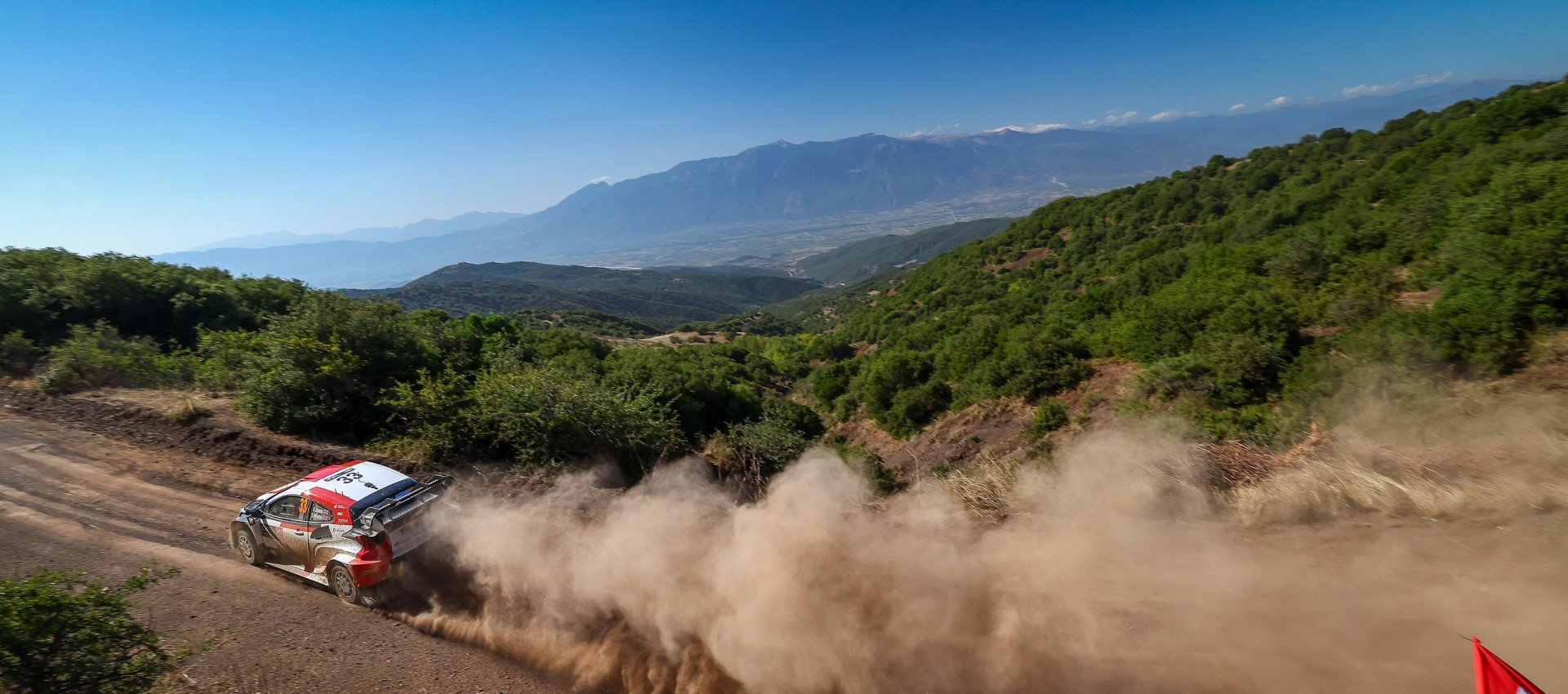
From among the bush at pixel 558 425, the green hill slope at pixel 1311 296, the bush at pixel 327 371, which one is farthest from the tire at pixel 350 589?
the green hill slope at pixel 1311 296

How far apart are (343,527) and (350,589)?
885 mm

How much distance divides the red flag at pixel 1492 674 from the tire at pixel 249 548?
45.9 feet

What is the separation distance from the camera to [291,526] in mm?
8797

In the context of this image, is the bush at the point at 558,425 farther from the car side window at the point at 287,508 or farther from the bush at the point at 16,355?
the bush at the point at 16,355

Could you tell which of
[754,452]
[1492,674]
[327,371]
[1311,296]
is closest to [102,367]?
[327,371]

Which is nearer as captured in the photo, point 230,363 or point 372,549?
point 372,549

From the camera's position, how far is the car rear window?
8.38 m

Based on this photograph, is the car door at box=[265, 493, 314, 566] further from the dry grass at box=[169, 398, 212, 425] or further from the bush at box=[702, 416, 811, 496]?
the dry grass at box=[169, 398, 212, 425]

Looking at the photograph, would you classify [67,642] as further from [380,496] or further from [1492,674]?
[1492,674]

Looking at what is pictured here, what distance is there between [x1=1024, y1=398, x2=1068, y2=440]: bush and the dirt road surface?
12.1 metres

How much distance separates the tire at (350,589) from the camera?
323 inches

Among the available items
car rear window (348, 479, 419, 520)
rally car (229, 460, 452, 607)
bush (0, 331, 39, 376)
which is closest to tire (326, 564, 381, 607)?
rally car (229, 460, 452, 607)

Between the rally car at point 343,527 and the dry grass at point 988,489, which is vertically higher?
the rally car at point 343,527

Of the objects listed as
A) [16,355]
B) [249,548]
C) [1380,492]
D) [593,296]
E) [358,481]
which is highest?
[16,355]
